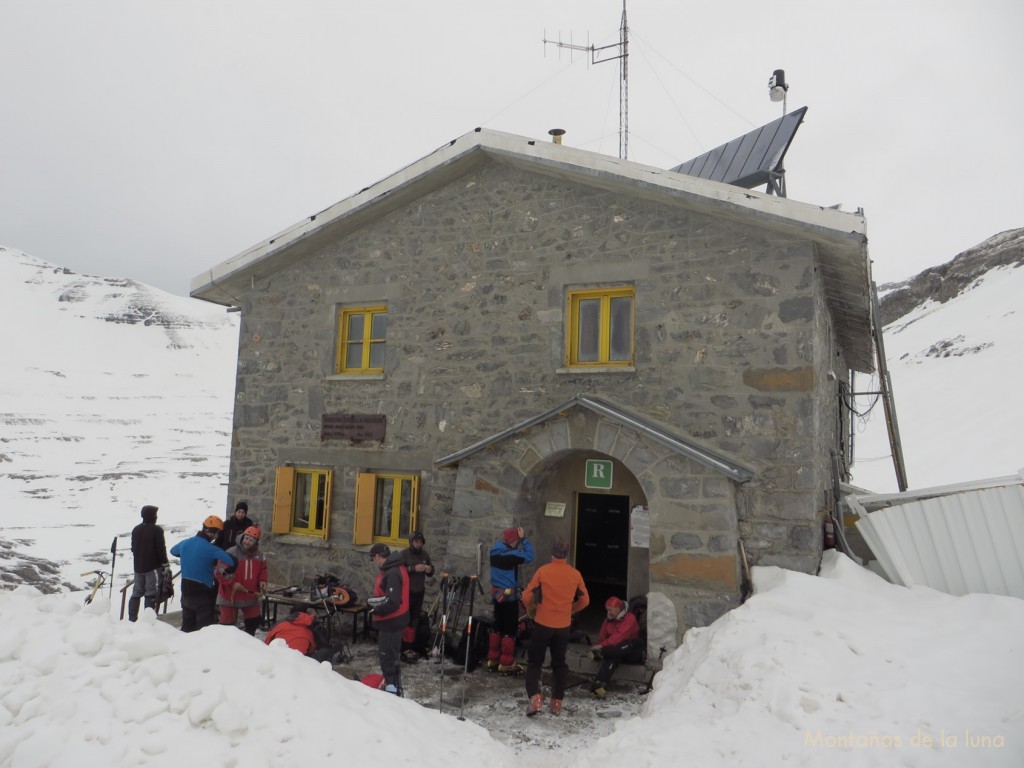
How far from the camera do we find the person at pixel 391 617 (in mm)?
6309

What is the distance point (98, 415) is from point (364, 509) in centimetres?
3508

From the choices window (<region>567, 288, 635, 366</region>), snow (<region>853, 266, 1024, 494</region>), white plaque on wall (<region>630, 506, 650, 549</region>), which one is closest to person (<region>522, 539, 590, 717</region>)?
white plaque on wall (<region>630, 506, 650, 549</region>)

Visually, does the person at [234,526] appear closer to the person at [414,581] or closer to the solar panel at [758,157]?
the person at [414,581]

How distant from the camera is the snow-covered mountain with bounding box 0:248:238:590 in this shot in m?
19.4

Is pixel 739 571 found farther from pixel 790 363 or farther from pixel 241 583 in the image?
pixel 241 583

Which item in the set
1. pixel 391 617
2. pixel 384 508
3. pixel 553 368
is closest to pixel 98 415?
pixel 384 508

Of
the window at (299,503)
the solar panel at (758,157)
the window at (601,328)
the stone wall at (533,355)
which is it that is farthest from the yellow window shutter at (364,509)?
the solar panel at (758,157)

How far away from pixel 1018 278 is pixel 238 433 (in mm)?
39678

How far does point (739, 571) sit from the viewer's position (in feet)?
23.1

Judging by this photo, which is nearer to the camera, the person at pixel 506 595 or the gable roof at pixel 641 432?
the gable roof at pixel 641 432

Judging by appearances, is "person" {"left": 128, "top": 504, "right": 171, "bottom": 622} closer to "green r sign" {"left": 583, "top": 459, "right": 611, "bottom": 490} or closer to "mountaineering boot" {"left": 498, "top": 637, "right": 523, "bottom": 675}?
"mountaineering boot" {"left": 498, "top": 637, "right": 523, "bottom": 675}

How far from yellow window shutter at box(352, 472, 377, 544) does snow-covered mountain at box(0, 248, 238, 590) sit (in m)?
9.01

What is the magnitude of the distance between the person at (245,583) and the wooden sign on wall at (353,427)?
2.48m

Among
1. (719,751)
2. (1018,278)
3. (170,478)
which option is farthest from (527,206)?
(1018,278)
